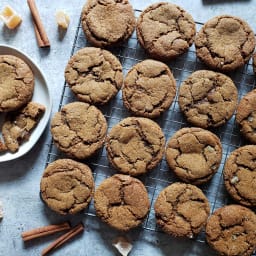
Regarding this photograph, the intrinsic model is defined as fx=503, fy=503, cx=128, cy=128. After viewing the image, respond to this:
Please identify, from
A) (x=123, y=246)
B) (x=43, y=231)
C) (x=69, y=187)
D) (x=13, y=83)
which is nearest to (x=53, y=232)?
(x=43, y=231)

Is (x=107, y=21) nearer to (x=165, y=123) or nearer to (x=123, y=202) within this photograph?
(x=165, y=123)

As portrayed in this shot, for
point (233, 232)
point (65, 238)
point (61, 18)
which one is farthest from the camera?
point (61, 18)

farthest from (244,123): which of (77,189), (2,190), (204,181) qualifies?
(2,190)

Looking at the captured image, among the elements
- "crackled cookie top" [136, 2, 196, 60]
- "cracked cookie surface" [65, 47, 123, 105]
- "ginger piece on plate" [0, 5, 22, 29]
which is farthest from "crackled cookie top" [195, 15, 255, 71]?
"ginger piece on plate" [0, 5, 22, 29]

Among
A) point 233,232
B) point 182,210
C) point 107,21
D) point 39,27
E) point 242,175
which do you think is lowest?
point 233,232

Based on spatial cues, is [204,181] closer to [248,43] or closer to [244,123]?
[244,123]

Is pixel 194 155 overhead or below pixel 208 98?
below

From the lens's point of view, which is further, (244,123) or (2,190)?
(2,190)
